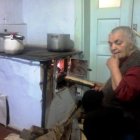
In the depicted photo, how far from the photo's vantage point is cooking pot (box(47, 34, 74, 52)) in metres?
2.51

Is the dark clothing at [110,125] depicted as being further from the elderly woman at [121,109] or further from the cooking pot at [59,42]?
the cooking pot at [59,42]

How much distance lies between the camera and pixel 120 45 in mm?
1609

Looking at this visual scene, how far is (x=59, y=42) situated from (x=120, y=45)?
Result: 39.7 inches

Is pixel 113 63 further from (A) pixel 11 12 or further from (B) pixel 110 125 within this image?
(A) pixel 11 12

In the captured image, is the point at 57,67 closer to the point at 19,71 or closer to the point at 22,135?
the point at 19,71

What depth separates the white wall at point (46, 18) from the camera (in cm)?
271

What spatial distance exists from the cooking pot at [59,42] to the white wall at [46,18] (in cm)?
16

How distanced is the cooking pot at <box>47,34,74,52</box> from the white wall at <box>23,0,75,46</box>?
16cm

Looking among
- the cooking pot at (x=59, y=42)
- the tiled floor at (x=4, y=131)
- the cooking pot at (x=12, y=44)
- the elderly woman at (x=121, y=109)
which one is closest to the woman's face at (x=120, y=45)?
the elderly woman at (x=121, y=109)

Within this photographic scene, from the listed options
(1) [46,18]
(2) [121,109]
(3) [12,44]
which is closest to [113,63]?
(2) [121,109]

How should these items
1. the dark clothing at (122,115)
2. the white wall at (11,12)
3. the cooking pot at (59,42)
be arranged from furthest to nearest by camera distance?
1. the white wall at (11,12)
2. the cooking pot at (59,42)
3. the dark clothing at (122,115)

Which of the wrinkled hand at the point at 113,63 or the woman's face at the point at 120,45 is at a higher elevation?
the woman's face at the point at 120,45

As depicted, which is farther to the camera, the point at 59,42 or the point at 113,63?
the point at 59,42

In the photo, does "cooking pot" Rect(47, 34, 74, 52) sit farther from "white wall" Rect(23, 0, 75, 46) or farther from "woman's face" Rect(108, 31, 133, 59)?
"woman's face" Rect(108, 31, 133, 59)
